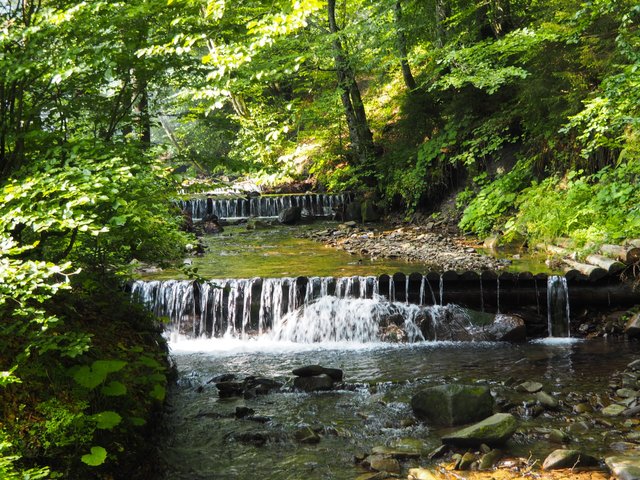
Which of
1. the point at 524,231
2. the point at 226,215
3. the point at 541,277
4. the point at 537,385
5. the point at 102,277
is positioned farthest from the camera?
the point at 226,215

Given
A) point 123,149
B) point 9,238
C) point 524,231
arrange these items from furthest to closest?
point 524,231 < point 123,149 < point 9,238

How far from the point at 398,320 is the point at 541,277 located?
7.95 ft

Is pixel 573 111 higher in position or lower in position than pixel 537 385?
higher

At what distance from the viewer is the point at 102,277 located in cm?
593

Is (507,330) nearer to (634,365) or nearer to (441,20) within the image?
(634,365)

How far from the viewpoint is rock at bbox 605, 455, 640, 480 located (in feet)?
14.1

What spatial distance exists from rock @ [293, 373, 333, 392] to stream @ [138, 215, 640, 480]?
0.41 feet

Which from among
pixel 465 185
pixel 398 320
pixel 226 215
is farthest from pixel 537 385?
pixel 226 215

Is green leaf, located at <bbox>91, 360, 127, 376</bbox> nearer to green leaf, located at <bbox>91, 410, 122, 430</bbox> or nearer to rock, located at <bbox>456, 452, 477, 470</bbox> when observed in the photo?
green leaf, located at <bbox>91, 410, 122, 430</bbox>

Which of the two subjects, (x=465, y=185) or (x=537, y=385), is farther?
(x=465, y=185)

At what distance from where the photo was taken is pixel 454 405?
577 centimetres

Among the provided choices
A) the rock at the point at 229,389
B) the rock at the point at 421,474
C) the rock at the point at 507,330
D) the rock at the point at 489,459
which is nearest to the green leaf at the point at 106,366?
the rock at the point at 421,474

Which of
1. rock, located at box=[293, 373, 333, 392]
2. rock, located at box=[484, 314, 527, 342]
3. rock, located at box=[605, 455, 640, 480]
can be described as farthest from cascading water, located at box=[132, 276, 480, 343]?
rock, located at box=[605, 455, 640, 480]

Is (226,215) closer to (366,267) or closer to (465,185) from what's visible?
(465,185)
